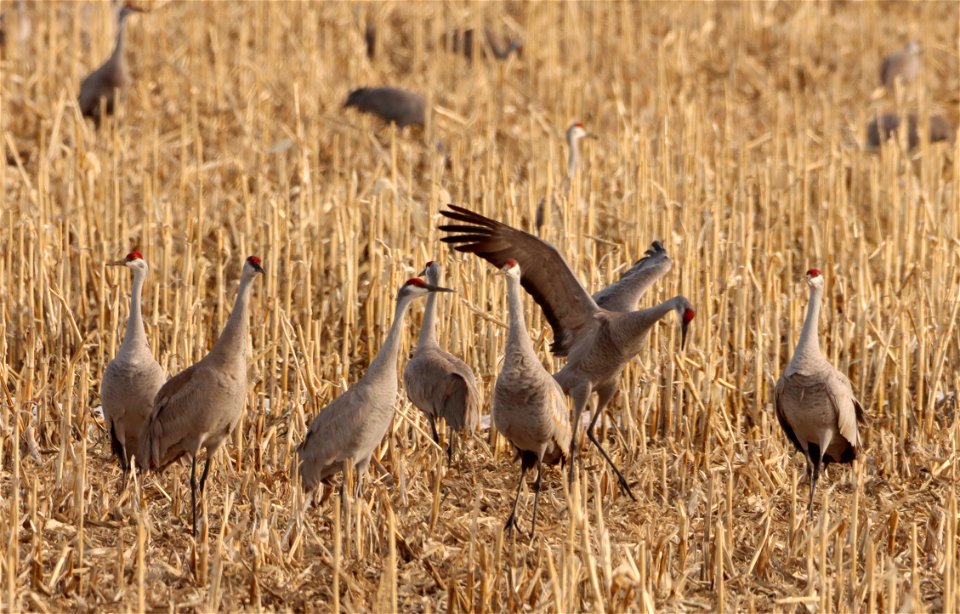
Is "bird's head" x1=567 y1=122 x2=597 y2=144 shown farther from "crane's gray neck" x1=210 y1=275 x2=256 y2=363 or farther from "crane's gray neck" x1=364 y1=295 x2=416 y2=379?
"crane's gray neck" x1=210 y1=275 x2=256 y2=363

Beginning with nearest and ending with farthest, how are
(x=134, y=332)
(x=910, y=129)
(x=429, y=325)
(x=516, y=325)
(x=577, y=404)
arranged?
(x=516, y=325), (x=134, y=332), (x=577, y=404), (x=429, y=325), (x=910, y=129)

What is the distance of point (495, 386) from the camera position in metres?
5.40

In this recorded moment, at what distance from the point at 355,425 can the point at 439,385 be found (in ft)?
2.86

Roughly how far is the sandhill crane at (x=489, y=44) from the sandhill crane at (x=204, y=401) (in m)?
7.87

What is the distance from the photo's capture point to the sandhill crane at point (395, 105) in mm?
10789

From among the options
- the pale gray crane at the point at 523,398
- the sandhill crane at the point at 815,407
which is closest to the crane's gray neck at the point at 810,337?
the sandhill crane at the point at 815,407

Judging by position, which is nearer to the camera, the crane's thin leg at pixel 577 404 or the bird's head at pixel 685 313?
the bird's head at pixel 685 313

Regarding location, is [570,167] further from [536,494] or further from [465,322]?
[536,494]

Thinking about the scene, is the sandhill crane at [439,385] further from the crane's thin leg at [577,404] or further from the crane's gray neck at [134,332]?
the crane's gray neck at [134,332]

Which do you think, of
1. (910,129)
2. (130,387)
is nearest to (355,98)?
(910,129)

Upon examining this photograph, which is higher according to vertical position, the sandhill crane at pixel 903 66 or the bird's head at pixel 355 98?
the sandhill crane at pixel 903 66

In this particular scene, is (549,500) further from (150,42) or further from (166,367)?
(150,42)

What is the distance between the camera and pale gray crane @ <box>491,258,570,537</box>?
5336mm

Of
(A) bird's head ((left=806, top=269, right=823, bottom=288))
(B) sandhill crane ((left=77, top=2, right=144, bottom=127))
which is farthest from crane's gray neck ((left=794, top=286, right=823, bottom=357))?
(B) sandhill crane ((left=77, top=2, right=144, bottom=127))
